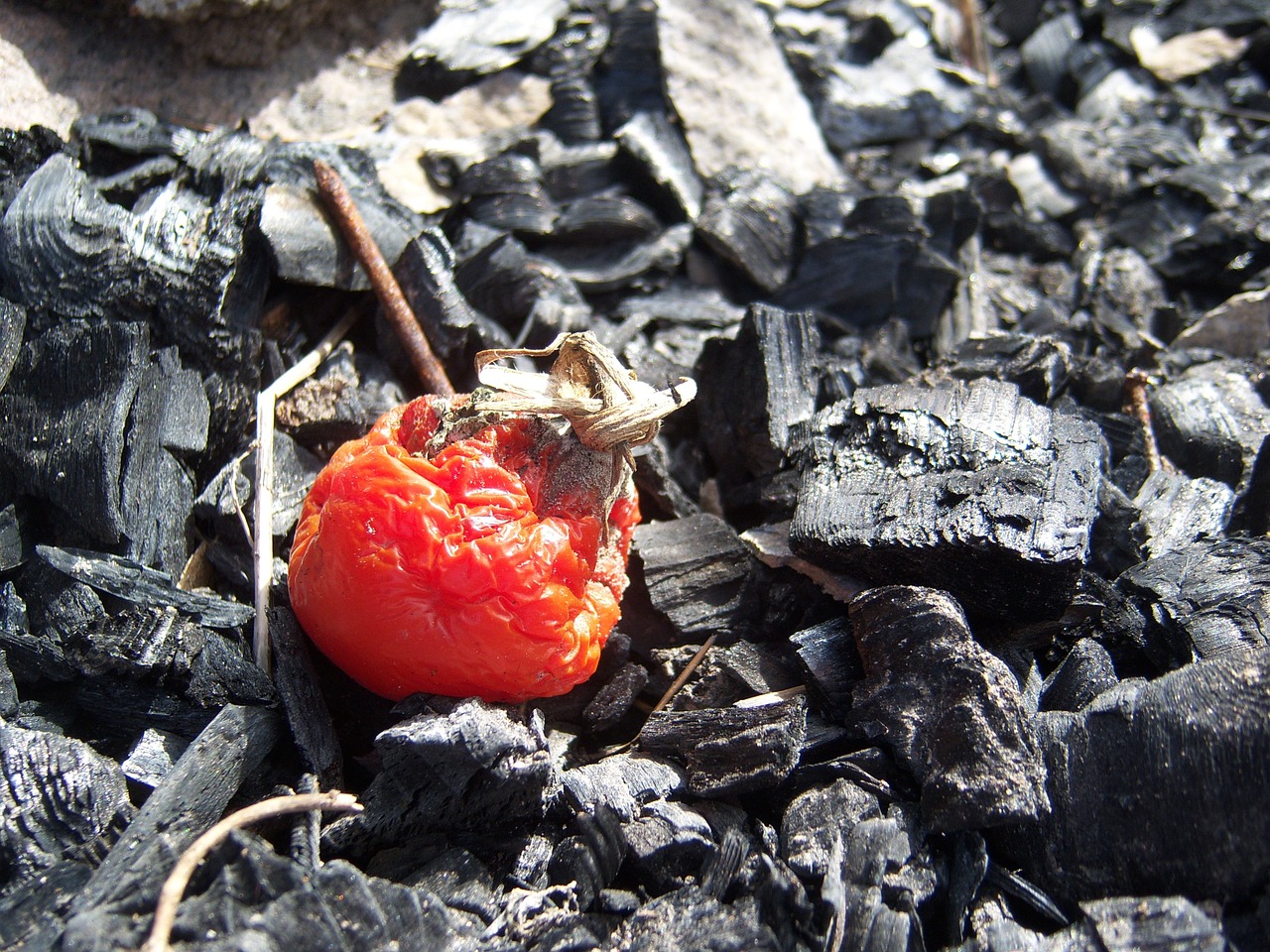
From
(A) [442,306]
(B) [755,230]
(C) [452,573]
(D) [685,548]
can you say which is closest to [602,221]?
(B) [755,230]

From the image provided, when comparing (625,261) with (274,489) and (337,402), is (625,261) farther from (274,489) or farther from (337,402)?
(274,489)

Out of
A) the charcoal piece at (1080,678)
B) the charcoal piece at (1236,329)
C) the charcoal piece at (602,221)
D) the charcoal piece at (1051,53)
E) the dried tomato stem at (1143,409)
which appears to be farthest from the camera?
the charcoal piece at (1051,53)

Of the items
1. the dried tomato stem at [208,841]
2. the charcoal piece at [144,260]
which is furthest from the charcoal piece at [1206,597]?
the charcoal piece at [144,260]

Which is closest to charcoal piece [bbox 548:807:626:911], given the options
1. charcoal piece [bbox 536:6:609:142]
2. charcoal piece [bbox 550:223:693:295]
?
charcoal piece [bbox 550:223:693:295]

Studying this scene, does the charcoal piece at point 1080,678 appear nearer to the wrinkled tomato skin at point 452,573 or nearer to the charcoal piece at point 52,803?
the wrinkled tomato skin at point 452,573

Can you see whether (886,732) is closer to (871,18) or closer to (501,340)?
(501,340)

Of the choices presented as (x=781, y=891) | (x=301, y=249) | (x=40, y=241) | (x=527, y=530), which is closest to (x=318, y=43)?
(x=301, y=249)
